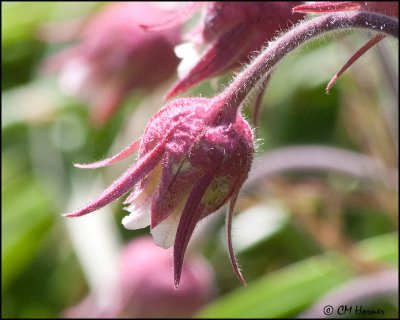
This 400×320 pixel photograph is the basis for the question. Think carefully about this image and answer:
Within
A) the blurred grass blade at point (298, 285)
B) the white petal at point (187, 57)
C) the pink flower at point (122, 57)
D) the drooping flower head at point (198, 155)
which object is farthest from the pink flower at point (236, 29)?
the blurred grass blade at point (298, 285)

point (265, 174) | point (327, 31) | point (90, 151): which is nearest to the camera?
point (327, 31)

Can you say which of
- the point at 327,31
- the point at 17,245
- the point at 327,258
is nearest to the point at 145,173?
the point at 327,31

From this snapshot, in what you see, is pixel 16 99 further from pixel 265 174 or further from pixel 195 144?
pixel 195 144

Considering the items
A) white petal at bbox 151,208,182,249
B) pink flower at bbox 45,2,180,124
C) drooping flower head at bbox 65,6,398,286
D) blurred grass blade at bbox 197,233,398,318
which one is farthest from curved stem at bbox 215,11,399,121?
blurred grass blade at bbox 197,233,398,318

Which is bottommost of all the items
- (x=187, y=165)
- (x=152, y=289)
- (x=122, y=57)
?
(x=152, y=289)

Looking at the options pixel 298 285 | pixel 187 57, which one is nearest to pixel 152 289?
pixel 298 285

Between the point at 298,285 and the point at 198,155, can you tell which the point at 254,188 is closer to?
the point at 298,285
